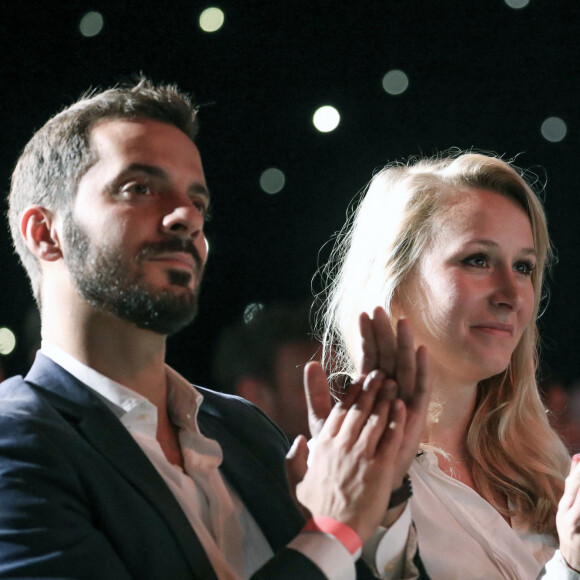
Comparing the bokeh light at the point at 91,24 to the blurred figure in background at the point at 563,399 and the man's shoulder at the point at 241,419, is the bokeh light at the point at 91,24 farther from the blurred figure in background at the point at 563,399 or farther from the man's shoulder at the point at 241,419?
the blurred figure in background at the point at 563,399

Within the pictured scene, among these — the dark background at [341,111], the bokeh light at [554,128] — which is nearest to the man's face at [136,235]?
the dark background at [341,111]

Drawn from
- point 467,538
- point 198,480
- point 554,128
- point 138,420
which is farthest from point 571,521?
point 554,128

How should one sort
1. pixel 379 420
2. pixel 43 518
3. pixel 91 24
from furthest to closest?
pixel 91 24
pixel 379 420
pixel 43 518

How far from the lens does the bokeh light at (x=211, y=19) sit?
2.68 metres

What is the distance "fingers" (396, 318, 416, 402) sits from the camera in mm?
1245

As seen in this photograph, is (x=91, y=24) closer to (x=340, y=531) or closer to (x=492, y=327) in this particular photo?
(x=492, y=327)

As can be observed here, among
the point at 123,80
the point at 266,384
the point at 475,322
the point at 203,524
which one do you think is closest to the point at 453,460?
the point at 475,322

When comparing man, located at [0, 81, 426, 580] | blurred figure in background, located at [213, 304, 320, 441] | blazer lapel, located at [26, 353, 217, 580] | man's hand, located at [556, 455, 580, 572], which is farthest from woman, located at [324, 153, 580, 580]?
blurred figure in background, located at [213, 304, 320, 441]

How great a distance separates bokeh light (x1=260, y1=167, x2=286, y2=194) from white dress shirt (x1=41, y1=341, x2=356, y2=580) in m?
1.54

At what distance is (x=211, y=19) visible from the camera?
8.83 ft

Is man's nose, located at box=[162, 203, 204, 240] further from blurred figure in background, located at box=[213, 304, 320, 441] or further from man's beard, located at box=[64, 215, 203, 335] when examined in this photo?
blurred figure in background, located at box=[213, 304, 320, 441]

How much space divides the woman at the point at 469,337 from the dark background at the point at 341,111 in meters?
0.94

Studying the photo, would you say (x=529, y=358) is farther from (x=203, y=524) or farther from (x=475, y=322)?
(x=203, y=524)

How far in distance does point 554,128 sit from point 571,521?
6.15 feet
